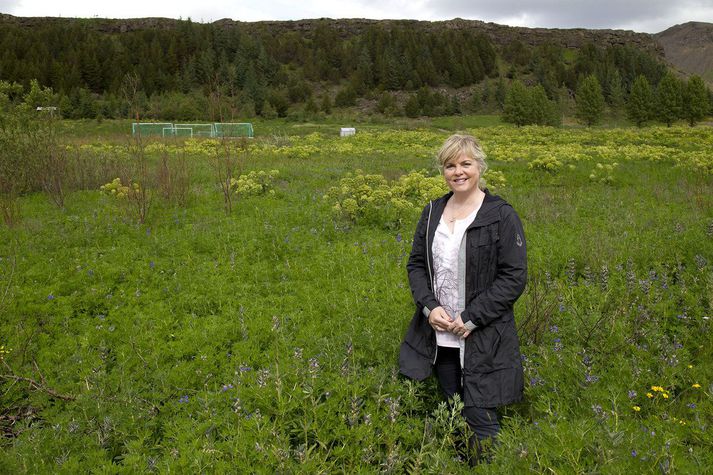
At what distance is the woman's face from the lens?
2.88 meters

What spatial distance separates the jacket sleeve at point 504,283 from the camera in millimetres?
2717

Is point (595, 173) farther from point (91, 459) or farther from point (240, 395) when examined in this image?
point (91, 459)

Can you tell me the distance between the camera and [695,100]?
165 ft

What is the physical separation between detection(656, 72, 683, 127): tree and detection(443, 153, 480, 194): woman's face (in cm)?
6097

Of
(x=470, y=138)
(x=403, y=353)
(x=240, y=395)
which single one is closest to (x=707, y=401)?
(x=403, y=353)

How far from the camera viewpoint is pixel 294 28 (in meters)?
134

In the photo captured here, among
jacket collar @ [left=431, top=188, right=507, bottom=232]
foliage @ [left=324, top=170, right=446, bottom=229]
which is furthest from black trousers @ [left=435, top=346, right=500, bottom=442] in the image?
foliage @ [left=324, top=170, right=446, bottom=229]

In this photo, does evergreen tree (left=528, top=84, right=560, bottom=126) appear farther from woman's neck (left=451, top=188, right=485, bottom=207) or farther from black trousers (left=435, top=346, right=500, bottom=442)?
black trousers (left=435, top=346, right=500, bottom=442)

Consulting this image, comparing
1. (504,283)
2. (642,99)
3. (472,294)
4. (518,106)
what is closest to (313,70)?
(518,106)

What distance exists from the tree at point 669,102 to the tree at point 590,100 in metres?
6.18

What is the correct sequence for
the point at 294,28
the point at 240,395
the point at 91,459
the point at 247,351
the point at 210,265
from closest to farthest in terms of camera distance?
the point at 91,459 < the point at 240,395 < the point at 247,351 < the point at 210,265 < the point at 294,28

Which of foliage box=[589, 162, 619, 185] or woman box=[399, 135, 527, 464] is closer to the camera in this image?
woman box=[399, 135, 527, 464]

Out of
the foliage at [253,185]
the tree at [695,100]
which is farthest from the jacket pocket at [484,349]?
the tree at [695,100]

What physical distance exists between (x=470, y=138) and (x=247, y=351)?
2.78 metres
